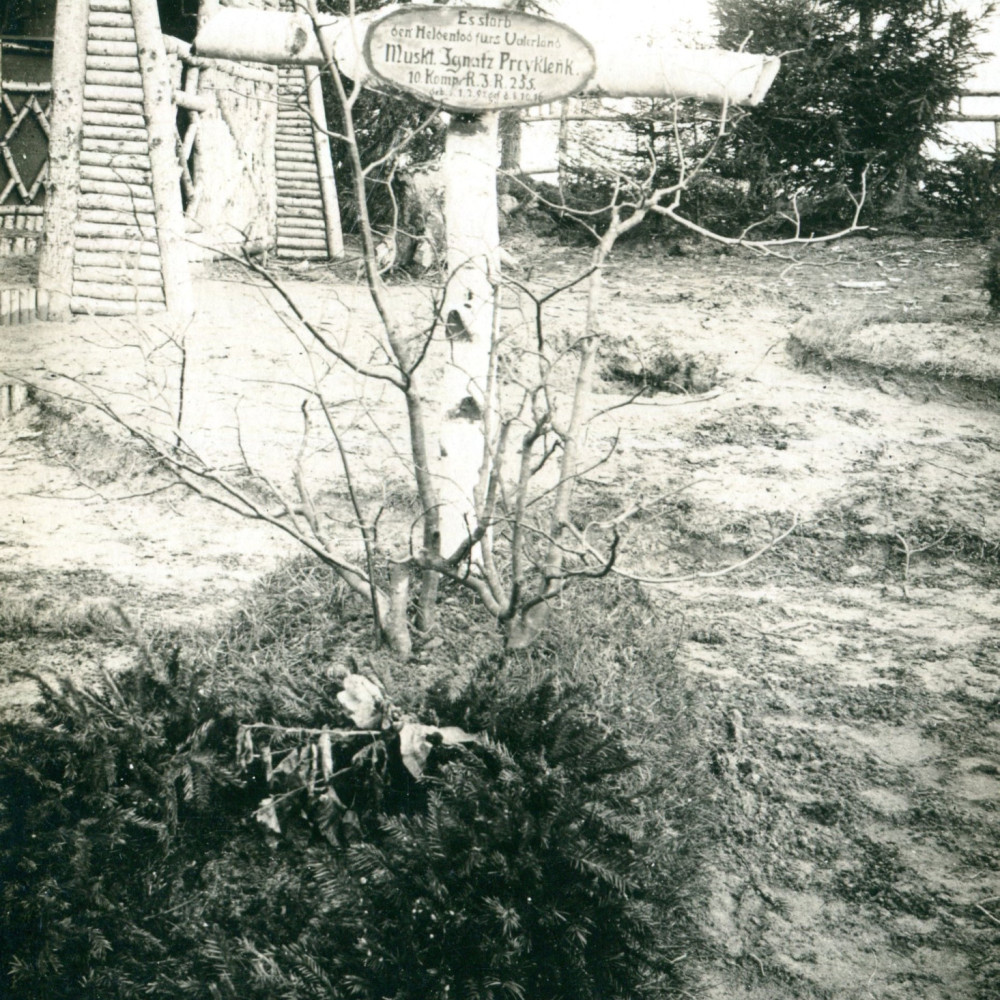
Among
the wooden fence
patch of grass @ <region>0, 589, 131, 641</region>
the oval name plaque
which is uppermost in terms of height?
the wooden fence

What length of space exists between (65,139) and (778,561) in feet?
19.2

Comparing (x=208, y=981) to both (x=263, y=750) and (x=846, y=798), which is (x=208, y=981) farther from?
(x=846, y=798)

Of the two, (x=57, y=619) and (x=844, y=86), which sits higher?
(x=844, y=86)

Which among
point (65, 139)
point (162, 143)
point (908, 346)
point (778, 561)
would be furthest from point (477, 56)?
point (65, 139)

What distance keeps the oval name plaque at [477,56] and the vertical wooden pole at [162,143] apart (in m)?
4.25

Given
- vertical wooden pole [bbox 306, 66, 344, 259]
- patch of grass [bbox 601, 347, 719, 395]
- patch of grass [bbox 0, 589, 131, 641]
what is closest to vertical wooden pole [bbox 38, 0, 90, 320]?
vertical wooden pole [bbox 306, 66, 344, 259]

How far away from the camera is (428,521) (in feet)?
10.8

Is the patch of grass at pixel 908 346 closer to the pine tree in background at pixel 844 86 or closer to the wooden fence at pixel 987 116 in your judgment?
the pine tree in background at pixel 844 86

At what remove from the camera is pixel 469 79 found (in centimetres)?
329

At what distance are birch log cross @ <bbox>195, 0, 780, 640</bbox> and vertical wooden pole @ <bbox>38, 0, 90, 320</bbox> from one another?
4147 mm

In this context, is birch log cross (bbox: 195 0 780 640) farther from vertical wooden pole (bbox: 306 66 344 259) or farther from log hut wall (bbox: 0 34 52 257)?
log hut wall (bbox: 0 34 52 257)

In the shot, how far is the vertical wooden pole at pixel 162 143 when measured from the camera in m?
6.99

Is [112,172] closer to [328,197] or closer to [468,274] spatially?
[328,197]

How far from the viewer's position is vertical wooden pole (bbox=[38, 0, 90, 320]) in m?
7.04
